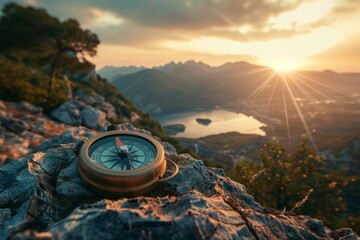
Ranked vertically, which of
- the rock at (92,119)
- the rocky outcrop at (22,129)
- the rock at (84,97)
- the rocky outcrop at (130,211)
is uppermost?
the rocky outcrop at (130,211)

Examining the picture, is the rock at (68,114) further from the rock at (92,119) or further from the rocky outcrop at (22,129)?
the rocky outcrop at (22,129)

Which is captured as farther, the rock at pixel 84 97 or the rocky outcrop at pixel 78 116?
the rock at pixel 84 97

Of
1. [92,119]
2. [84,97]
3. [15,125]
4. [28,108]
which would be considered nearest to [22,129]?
[15,125]

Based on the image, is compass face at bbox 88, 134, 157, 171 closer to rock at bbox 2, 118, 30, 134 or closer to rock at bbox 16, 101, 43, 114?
rock at bbox 2, 118, 30, 134

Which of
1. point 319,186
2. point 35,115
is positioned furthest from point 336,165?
point 35,115

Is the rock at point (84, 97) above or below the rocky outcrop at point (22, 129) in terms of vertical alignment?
below

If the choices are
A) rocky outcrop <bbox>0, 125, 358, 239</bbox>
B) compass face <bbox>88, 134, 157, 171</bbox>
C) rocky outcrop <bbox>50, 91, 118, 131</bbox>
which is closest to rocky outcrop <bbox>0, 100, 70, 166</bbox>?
rocky outcrop <bbox>50, 91, 118, 131</bbox>

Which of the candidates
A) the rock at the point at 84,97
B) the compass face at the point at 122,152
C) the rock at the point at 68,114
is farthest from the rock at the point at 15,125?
the rock at the point at 84,97
